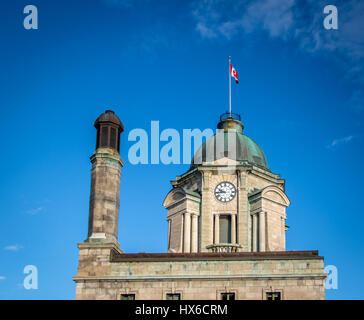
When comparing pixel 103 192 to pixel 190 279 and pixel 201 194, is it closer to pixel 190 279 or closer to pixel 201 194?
pixel 190 279

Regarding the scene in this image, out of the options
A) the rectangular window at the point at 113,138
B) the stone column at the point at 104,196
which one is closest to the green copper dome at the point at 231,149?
the rectangular window at the point at 113,138

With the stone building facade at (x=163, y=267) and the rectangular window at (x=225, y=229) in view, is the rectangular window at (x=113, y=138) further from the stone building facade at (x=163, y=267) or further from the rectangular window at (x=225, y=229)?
the rectangular window at (x=225, y=229)

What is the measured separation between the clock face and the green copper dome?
2653 millimetres

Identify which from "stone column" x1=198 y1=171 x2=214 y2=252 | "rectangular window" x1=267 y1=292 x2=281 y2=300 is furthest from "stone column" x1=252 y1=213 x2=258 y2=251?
"rectangular window" x1=267 y1=292 x2=281 y2=300

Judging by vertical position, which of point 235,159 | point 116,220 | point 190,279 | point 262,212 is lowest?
point 190,279

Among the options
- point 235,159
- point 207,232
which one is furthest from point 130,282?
point 235,159

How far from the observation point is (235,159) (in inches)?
2689

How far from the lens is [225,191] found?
66.9m

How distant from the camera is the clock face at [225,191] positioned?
219 feet

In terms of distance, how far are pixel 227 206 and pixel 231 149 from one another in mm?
6213

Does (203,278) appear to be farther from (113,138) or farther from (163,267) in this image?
(113,138)

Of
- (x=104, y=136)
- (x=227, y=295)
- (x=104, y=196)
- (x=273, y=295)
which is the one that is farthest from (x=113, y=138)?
(x=273, y=295)

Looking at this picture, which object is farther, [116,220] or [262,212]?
[262,212]
